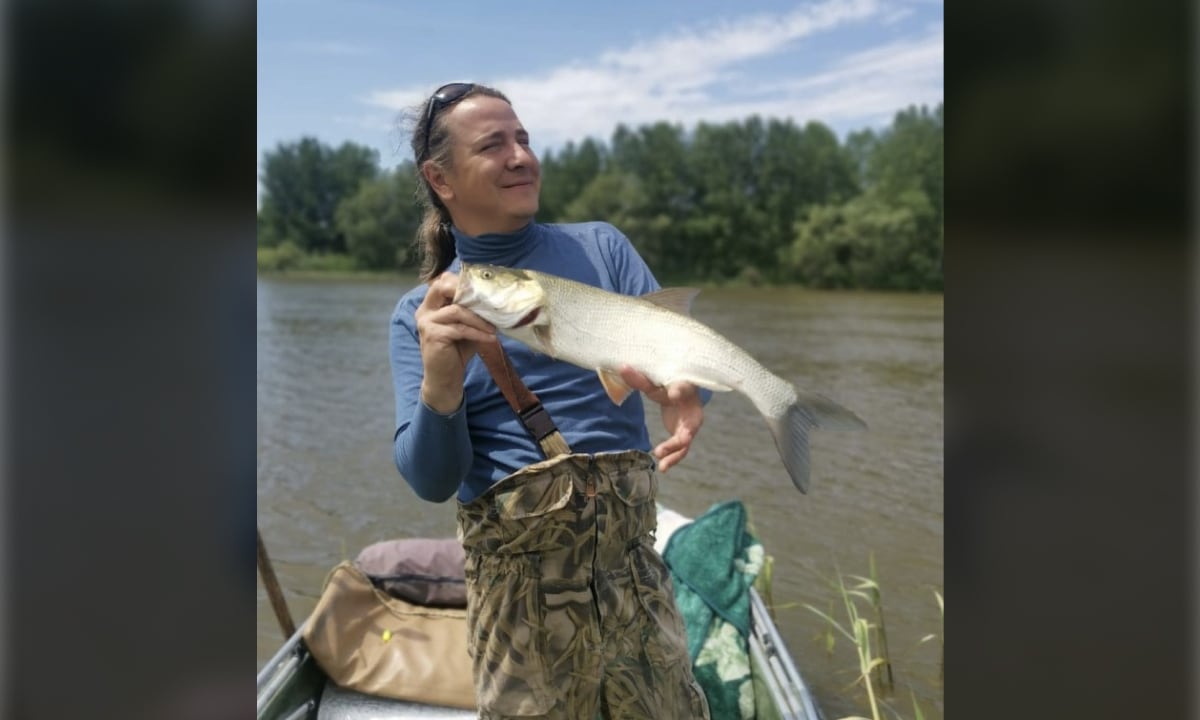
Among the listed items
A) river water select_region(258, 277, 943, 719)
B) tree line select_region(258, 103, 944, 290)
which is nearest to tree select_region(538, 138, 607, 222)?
tree line select_region(258, 103, 944, 290)

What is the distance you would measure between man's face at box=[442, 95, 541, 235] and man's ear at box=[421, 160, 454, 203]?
0.04 m

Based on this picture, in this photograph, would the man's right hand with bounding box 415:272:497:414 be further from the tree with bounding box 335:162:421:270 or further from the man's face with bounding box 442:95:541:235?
the tree with bounding box 335:162:421:270

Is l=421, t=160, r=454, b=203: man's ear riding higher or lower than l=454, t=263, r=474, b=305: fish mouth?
higher

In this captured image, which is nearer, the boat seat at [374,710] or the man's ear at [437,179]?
the man's ear at [437,179]

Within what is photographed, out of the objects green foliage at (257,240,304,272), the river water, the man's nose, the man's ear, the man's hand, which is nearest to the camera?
the man's hand

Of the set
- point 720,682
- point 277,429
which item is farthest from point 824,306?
point 720,682

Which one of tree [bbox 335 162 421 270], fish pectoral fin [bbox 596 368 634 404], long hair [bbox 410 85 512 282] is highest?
tree [bbox 335 162 421 270]

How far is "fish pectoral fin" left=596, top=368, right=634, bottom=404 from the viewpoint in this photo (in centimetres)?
210

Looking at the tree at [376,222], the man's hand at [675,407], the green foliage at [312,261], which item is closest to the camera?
the man's hand at [675,407]

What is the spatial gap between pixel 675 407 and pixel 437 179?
89 centimetres

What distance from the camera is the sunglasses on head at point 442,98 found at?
229 cm

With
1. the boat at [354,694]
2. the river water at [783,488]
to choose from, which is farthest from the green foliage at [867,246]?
the boat at [354,694]

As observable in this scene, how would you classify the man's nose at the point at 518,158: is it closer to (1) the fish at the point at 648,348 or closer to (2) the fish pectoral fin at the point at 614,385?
(1) the fish at the point at 648,348
